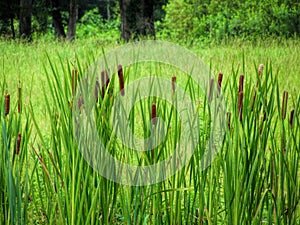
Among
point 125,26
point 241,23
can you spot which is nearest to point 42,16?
point 125,26

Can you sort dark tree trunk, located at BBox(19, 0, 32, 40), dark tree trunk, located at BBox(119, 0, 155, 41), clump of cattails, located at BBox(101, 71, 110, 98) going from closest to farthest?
clump of cattails, located at BBox(101, 71, 110, 98)
dark tree trunk, located at BBox(119, 0, 155, 41)
dark tree trunk, located at BBox(19, 0, 32, 40)

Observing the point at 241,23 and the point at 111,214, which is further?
the point at 241,23

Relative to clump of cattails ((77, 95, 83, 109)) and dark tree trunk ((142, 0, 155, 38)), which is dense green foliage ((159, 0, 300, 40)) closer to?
dark tree trunk ((142, 0, 155, 38))

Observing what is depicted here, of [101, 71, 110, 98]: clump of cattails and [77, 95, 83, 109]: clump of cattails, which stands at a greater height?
[101, 71, 110, 98]: clump of cattails

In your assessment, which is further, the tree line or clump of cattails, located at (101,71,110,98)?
the tree line

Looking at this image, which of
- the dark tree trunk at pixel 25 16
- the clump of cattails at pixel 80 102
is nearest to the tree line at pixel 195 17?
the dark tree trunk at pixel 25 16

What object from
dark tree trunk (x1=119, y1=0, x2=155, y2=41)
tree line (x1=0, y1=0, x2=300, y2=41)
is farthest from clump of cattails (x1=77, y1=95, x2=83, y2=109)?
dark tree trunk (x1=119, y1=0, x2=155, y2=41)

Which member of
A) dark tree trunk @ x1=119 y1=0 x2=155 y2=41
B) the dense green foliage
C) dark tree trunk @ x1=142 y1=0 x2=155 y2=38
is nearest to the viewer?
dark tree trunk @ x1=119 y1=0 x2=155 y2=41

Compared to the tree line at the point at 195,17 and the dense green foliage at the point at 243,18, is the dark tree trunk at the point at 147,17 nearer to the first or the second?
the tree line at the point at 195,17

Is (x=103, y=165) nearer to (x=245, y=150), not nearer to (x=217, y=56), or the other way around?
(x=245, y=150)

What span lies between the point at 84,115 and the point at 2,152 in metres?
0.30

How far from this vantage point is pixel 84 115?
1548 mm

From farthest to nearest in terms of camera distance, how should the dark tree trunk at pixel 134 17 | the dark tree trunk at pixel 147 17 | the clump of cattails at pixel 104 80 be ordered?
1. the dark tree trunk at pixel 147 17
2. the dark tree trunk at pixel 134 17
3. the clump of cattails at pixel 104 80

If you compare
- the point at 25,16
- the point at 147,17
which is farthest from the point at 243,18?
the point at 25,16
